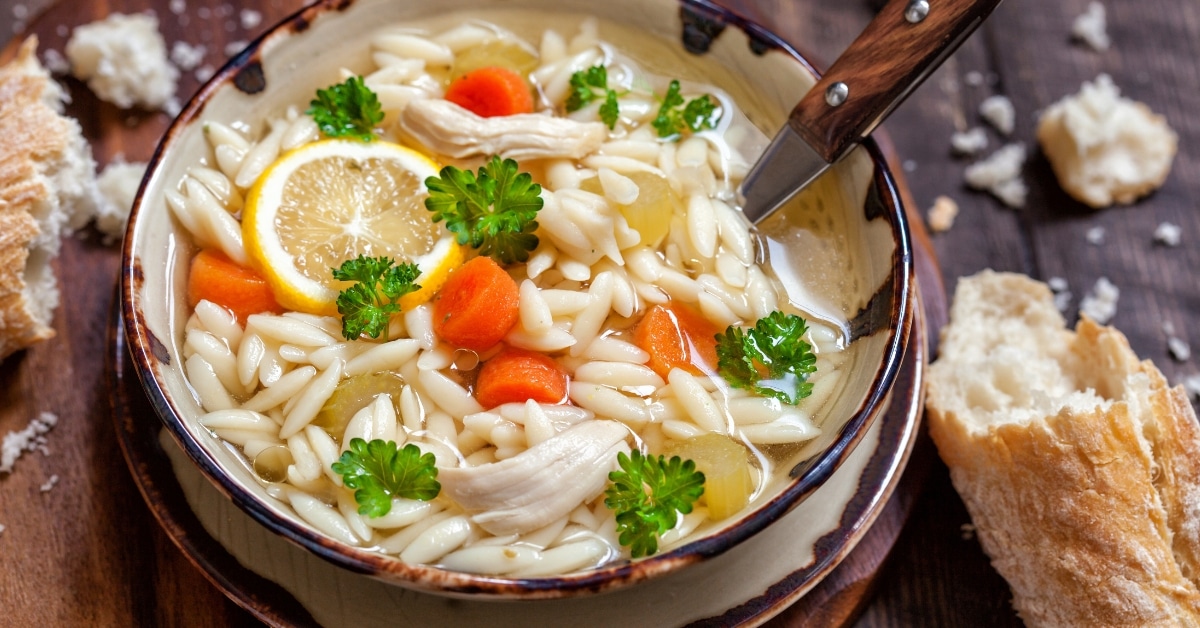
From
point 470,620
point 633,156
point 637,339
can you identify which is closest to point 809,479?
point 637,339

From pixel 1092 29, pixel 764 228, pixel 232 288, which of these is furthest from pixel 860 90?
pixel 1092 29

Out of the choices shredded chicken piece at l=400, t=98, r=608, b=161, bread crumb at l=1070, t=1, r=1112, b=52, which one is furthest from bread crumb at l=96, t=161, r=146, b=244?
bread crumb at l=1070, t=1, r=1112, b=52

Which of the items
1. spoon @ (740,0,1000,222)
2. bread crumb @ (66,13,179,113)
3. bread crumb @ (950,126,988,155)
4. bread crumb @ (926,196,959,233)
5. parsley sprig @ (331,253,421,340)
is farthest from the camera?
bread crumb @ (950,126,988,155)

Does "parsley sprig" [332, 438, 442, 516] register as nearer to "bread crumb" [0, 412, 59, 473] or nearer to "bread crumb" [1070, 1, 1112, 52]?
"bread crumb" [0, 412, 59, 473]

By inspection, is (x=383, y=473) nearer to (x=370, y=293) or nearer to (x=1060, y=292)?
(x=370, y=293)

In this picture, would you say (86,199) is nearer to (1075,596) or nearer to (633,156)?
(633,156)

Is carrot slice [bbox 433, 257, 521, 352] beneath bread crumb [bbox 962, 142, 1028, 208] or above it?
above
